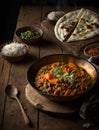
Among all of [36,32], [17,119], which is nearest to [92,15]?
[36,32]

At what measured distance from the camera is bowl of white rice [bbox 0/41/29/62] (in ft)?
10.4

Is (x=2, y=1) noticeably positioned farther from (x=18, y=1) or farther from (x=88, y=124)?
(x=88, y=124)

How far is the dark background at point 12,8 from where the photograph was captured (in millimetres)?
4547

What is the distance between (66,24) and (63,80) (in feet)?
4.30

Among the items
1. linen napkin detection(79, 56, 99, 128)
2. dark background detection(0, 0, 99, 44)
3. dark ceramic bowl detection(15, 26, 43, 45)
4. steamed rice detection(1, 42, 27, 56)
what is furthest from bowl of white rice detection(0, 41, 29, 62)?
dark background detection(0, 0, 99, 44)

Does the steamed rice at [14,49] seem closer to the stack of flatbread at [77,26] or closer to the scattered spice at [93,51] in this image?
the stack of flatbread at [77,26]

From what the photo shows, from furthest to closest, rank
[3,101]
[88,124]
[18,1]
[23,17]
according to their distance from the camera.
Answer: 1. [18,1]
2. [23,17]
3. [3,101]
4. [88,124]

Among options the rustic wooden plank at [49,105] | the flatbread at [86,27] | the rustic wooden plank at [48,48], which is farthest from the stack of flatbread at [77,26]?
the rustic wooden plank at [49,105]

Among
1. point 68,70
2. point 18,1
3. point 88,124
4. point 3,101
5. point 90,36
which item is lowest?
point 88,124

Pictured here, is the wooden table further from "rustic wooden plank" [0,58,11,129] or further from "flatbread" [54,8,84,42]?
"flatbread" [54,8,84,42]

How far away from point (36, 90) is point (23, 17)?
6.15 feet

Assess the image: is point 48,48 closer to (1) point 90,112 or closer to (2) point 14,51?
(2) point 14,51

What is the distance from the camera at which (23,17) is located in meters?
4.18

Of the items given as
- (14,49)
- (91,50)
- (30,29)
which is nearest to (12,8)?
(30,29)
